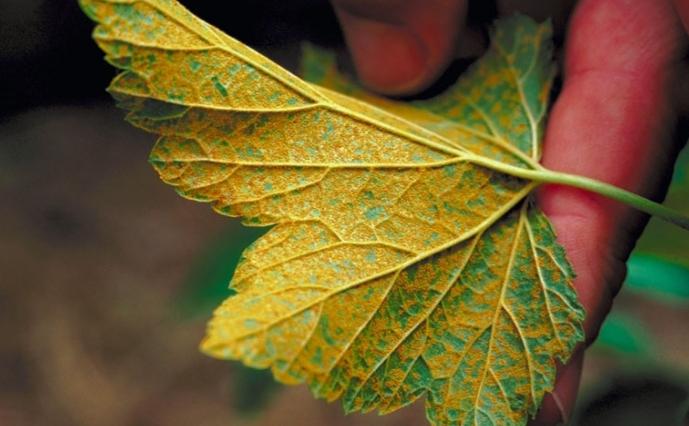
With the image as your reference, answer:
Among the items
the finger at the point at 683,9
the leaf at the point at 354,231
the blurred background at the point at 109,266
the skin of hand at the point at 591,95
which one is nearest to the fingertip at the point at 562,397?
the skin of hand at the point at 591,95

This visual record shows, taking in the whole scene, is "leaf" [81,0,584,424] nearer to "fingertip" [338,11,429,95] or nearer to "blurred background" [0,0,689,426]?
"fingertip" [338,11,429,95]

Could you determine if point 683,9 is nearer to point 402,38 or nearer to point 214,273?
point 402,38

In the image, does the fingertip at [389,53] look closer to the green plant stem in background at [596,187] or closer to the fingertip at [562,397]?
the green plant stem in background at [596,187]

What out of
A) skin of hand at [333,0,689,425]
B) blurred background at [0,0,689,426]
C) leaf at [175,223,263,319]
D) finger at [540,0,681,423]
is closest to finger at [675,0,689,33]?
skin of hand at [333,0,689,425]

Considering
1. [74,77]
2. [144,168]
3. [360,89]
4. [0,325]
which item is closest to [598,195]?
[360,89]

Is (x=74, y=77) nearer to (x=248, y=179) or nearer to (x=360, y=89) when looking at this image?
(x=360, y=89)
